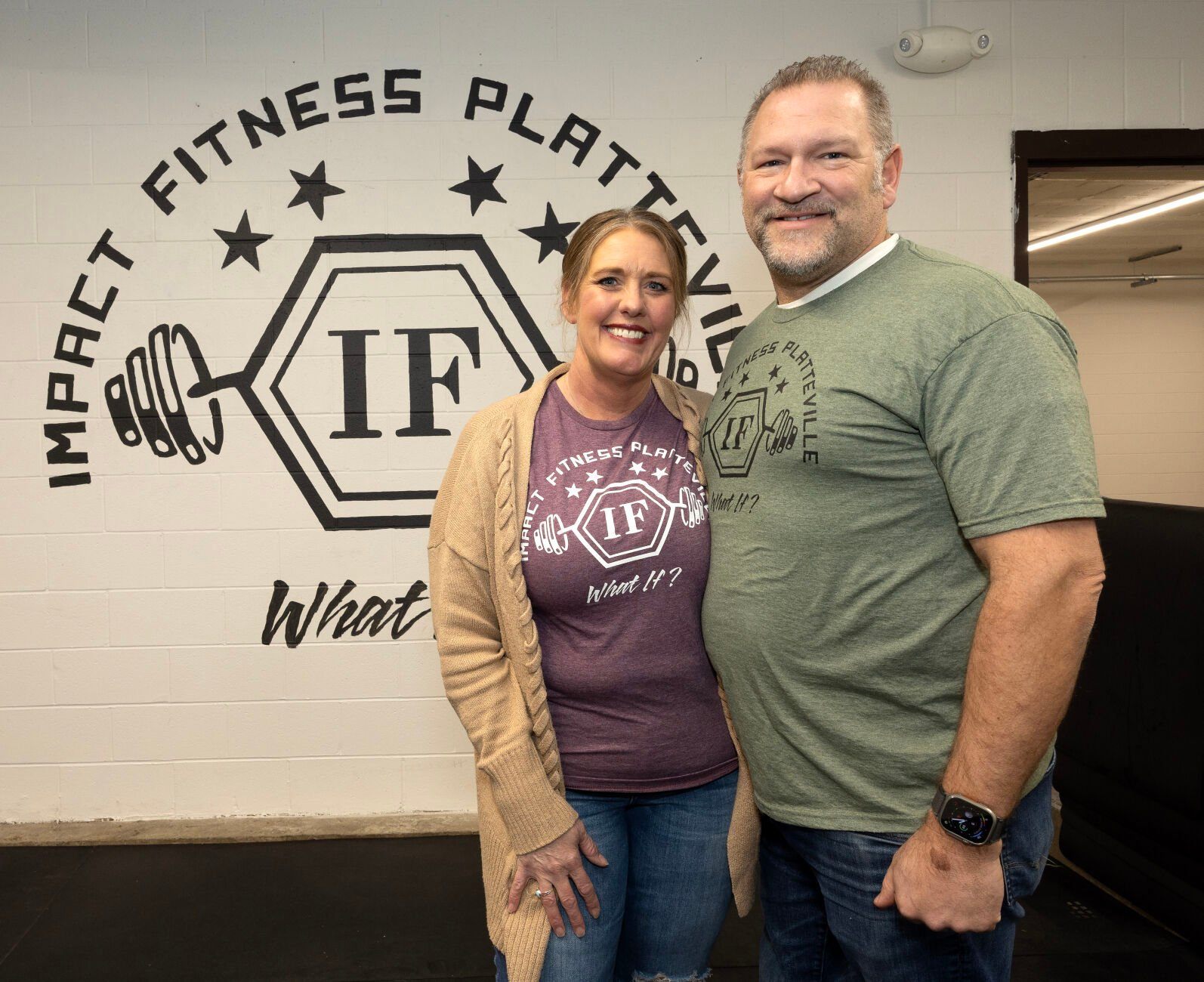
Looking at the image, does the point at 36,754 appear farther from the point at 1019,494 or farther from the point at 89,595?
the point at 1019,494

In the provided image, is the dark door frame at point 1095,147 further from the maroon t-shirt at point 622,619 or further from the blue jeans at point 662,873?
the blue jeans at point 662,873

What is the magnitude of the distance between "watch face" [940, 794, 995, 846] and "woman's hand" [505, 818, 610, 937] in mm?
528

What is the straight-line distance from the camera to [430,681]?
2.88 meters

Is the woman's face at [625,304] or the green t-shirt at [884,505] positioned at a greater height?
the woman's face at [625,304]

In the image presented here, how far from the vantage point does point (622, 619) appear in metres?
1.31

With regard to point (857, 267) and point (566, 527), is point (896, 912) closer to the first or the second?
point (566, 527)

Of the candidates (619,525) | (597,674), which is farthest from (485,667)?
(619,525)

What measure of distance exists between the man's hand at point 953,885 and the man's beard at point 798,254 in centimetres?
74

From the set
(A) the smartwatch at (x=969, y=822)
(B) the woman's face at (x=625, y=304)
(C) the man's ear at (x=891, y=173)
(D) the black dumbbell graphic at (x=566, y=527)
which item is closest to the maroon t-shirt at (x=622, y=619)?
(D) the black dumbbell graphic at (x=566, y=527)

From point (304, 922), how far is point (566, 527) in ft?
5.44

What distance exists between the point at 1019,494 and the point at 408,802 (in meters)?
2.44

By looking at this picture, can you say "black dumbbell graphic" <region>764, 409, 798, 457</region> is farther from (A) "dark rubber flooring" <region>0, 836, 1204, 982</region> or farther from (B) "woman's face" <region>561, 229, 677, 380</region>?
(A) "dark rubber flooring" <region>0, 836, 1204, 982</region>

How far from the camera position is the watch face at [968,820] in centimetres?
103

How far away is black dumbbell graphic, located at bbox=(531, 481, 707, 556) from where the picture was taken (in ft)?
4.26
